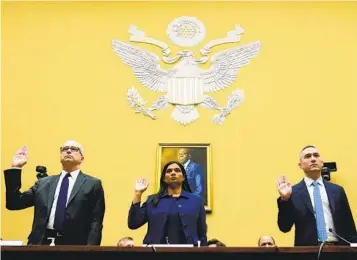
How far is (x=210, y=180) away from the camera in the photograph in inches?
341

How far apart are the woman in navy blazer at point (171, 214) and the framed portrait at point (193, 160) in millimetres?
2892

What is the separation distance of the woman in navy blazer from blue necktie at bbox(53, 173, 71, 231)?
0.51 m

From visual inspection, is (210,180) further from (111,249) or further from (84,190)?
(111,249)

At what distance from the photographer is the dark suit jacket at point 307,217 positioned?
5.16m

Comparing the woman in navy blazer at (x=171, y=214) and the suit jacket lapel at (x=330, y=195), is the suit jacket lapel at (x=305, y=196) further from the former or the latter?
the woman in navy blazer at (x=171, y=214)

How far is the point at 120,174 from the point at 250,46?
241 centimetres

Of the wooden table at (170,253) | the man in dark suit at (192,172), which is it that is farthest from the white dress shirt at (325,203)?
the man in dark suit at (192,172)

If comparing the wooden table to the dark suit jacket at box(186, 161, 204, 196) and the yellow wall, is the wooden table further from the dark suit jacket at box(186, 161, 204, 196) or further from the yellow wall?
the dark suit jacket at box(186, 161, 204, 196)

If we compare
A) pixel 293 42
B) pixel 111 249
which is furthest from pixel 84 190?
pixel 293 42

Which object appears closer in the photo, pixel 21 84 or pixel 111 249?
pixel 111 249

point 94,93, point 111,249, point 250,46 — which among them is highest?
point 250,46

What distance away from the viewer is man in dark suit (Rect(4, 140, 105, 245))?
208 inches

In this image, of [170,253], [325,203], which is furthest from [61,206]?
[325,203]

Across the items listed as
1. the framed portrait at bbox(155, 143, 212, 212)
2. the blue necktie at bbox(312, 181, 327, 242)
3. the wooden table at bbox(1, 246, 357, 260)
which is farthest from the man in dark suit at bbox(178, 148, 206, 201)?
the wooden table at bbox(1, 246, 357, 260)
